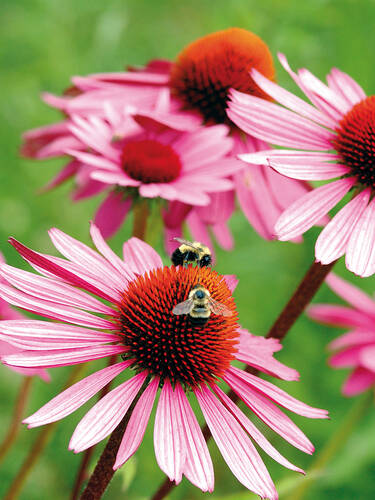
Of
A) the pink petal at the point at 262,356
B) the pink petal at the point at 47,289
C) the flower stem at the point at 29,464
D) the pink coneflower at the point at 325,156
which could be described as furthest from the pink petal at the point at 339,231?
the flower stem at the point at 29,464

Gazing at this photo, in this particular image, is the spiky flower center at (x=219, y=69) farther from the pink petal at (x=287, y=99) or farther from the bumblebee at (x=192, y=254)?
the bumblebee at (x=192, y=254)

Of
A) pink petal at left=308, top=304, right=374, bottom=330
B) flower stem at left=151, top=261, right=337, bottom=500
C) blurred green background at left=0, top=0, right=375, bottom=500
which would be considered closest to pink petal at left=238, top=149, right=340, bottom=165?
flower stem at left=151, top=261, right=337, bottom=500

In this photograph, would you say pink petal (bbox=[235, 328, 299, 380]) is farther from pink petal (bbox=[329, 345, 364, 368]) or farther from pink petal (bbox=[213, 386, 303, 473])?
pink petal (bbox=[329, 345, 364, 368])

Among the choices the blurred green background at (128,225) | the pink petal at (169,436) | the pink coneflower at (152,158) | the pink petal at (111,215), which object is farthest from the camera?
the blurred green background at (128,225)

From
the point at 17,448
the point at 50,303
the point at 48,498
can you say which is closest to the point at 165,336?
the point at 50,303

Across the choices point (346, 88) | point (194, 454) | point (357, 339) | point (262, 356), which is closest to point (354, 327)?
point (357, 339)

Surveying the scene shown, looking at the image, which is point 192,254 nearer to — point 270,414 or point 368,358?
point 270,414
